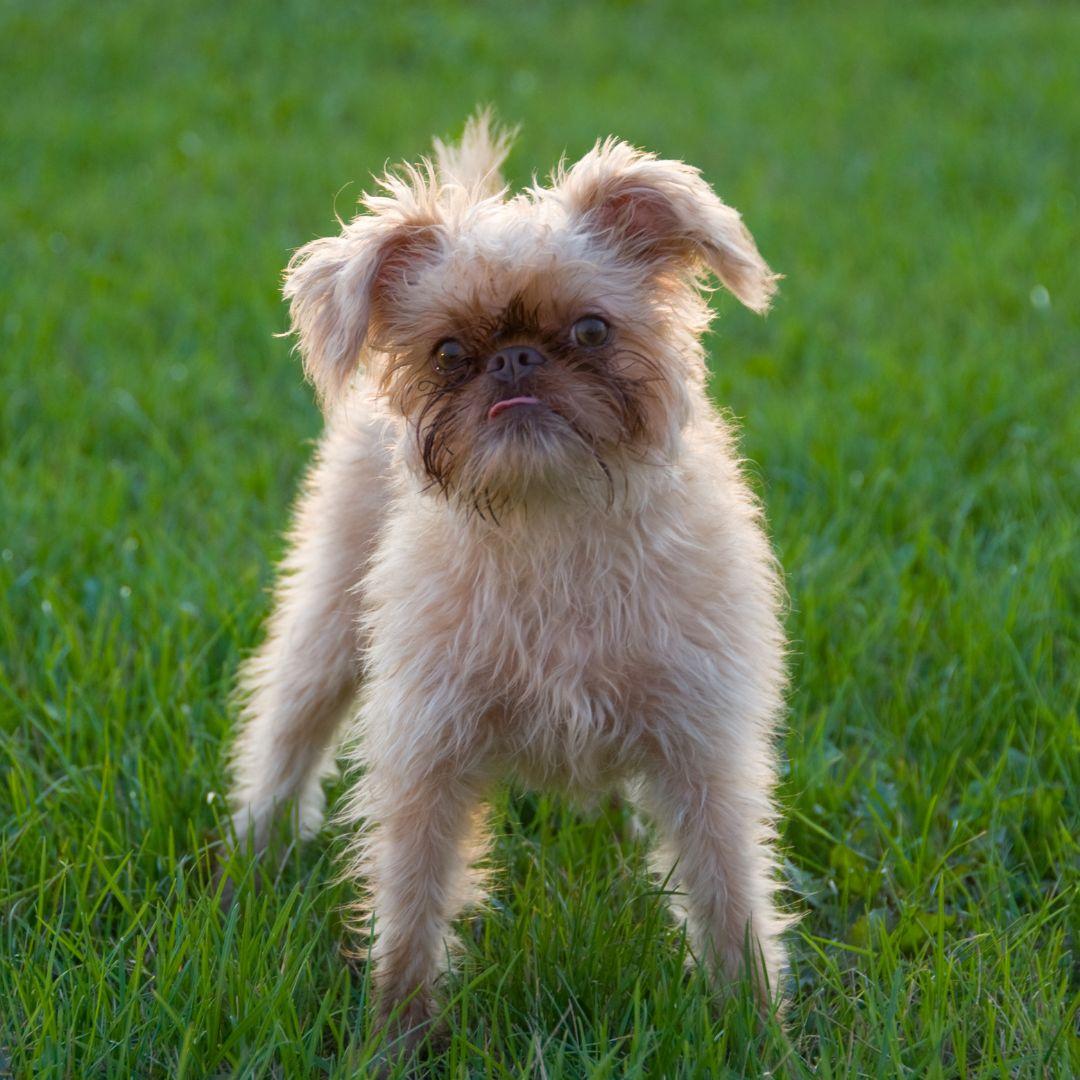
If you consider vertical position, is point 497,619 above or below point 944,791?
above

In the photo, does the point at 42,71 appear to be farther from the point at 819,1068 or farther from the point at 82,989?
the point at 819,1068

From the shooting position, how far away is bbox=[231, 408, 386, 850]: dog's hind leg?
3.37m

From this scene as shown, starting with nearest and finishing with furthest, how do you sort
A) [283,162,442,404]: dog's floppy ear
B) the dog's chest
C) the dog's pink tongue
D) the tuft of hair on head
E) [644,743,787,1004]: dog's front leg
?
1. the dog's pink tongue
2. [283,162,442,404]: dog's floppy ear
3. the dog's chest
4. [644,743,787,1004]: dog's front leg
5. the tuft of hair on head

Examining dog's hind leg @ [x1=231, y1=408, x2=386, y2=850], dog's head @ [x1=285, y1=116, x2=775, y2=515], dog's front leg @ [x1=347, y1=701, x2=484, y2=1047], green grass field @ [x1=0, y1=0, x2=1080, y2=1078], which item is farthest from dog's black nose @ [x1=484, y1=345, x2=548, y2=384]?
green grass field @ [x1=0, y1=0, x2=1080, y2=1078]

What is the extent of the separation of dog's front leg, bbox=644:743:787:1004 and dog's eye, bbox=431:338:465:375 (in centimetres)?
89

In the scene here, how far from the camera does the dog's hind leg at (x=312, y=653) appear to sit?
337 centimetres

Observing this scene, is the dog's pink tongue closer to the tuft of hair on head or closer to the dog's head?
the dog's head

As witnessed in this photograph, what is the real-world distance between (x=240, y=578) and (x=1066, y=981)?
267 centimetres

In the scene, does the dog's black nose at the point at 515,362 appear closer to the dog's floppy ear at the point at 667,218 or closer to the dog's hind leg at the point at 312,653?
the dog's floppy ear at the point at 667,218

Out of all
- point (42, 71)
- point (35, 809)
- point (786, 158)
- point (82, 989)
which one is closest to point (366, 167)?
point (786, 158)

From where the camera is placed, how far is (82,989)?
2613 millimetres

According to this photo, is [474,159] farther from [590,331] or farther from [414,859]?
[414,859]

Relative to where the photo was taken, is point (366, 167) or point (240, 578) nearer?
point (240, 578)

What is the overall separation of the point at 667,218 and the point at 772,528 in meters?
2.02
